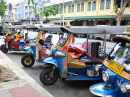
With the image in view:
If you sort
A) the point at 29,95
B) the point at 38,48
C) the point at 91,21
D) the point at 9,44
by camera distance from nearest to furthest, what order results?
the point at 29,95, the point at 38,48, the point at 9,44, the point at 91,21

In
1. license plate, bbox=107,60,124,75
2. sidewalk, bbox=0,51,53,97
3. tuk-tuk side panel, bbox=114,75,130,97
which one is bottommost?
sidewalk, bbox=0,51,53,97

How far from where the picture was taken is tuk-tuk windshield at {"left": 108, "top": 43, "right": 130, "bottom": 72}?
371cm

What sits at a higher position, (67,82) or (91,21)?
(91,21)

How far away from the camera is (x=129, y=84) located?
3.13 metres

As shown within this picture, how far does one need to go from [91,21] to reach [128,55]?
92.9 feet

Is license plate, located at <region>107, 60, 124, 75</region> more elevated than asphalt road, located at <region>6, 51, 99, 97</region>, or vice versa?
license plate, located at <region>107, 60, 124, 75</region>

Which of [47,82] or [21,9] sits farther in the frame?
[21,9]

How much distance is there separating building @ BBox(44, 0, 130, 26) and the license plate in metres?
21.9

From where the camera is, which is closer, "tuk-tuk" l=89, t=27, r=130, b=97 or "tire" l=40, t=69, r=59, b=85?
"tuk-tuk" l=89, t=27, r=130, b=97

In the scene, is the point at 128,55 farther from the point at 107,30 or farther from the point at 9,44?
the point at 9,44

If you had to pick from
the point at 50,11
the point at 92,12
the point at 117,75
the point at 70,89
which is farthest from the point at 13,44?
the point at 50,11

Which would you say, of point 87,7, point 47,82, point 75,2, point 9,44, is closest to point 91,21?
point 87,7

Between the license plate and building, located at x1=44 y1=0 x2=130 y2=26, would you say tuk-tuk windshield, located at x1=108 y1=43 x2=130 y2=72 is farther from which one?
building, located at x1=44 y1=0 x2=130 y2=26

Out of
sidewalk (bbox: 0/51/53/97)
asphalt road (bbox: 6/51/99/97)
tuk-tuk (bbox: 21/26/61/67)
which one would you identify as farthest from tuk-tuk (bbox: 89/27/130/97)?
tuk-tuk (bbox: 21/26/61/67)
